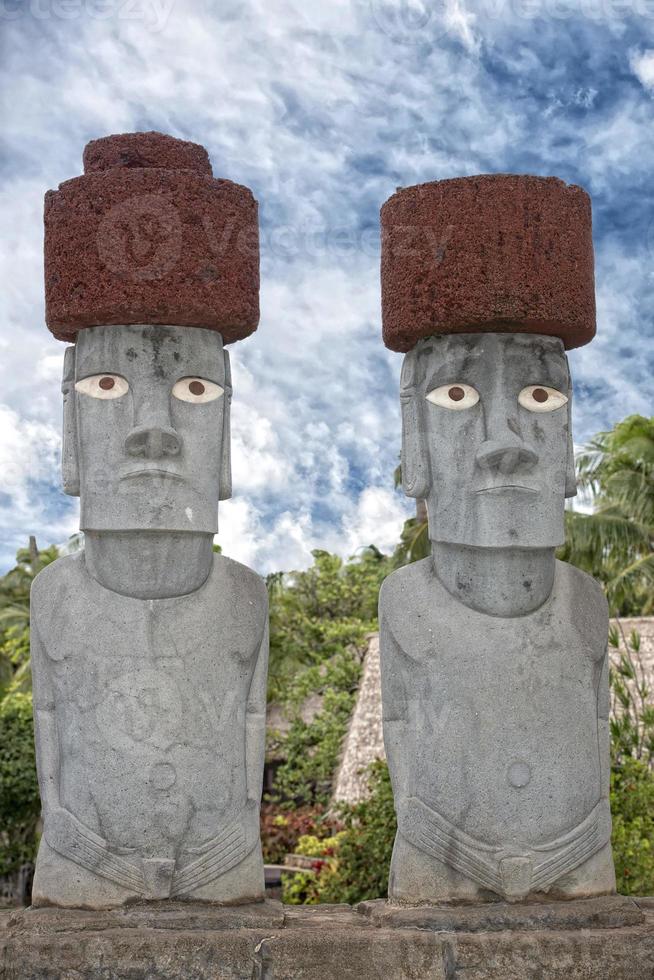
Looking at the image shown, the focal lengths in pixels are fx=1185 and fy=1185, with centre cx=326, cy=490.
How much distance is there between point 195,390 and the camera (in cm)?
549

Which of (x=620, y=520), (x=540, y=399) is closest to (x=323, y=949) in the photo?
(x=540, y=399)

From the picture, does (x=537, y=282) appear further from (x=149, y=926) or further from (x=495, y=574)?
(x=149, y=926)

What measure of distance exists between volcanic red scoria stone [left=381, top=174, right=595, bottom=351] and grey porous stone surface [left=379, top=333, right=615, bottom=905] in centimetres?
17

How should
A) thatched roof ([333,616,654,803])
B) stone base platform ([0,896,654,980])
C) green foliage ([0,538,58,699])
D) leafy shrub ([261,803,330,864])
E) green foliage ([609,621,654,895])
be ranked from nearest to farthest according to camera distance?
stone base platform ([0,896,654,980])
green foliage ([609,621,654,895])
thatched roof ([333,616,654,803])
leafy shrub ([261,803,330,864])
green foliage ([0,538,58,699])

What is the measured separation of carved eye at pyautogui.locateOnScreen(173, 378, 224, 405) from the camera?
17.9ft

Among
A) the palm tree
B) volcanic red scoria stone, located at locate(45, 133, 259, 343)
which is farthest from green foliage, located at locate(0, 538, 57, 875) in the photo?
volcanic red scoria stone, located at locate(45, 133, 259, 343)

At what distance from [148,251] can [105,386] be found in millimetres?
643

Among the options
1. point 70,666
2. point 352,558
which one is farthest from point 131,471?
point 352,558

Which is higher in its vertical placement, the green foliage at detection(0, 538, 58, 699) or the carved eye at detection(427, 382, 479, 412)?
the green foliage at detection(0, 538, 58, 699)

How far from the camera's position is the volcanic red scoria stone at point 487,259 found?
5371 millimetres

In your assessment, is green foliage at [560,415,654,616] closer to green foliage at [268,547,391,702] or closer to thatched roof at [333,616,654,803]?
green foliage at [268,547,391,702]

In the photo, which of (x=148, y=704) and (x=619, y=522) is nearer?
(x=148, y=704)

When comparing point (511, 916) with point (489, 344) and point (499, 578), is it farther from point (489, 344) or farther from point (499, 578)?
point (489, 344)

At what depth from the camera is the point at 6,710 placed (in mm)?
15500
